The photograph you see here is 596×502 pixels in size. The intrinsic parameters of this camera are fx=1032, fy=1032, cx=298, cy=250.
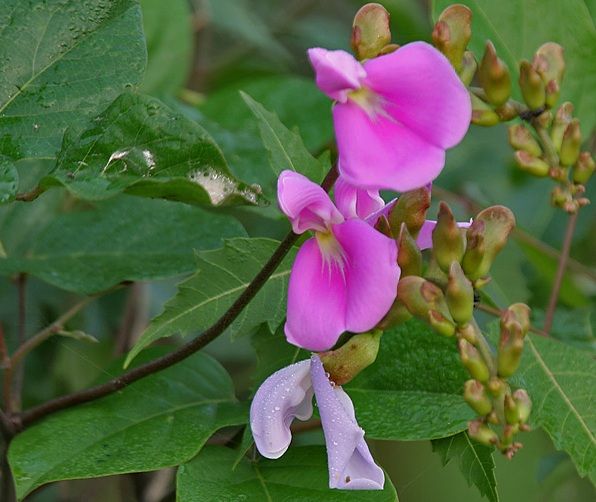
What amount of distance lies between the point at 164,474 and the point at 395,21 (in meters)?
1.01

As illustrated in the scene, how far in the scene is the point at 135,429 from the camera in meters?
0.82

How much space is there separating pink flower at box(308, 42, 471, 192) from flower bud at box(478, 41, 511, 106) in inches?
2.7

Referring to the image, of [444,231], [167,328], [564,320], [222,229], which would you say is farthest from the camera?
[564,320]

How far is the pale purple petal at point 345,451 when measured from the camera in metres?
0.63

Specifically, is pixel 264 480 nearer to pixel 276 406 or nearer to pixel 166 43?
pixel 276 406

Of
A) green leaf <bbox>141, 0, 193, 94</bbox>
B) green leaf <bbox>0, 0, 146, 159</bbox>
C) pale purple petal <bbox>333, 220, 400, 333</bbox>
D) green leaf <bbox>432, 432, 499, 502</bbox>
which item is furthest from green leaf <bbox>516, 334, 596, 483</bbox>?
green leaf <bbox>141, 0, 193, 94</bbox>

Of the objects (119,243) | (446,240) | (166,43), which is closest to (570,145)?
(446,240)

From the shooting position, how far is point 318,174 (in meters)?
0.81

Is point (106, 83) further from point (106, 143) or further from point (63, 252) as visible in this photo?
point (63, 252)

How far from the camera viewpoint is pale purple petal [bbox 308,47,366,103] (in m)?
0.59

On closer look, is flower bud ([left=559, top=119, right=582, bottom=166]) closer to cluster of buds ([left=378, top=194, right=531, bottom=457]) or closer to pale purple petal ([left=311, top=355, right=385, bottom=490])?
cluster of buds ([left=378, top=194, right=531, bottom=457])

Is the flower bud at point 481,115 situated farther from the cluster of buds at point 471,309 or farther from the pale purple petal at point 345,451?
the pale purple petal at point 345,451

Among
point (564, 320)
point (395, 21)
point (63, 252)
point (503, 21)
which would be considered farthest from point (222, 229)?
point (395, 21)

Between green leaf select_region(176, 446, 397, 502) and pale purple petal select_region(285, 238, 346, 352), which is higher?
pale purple petal select_region(285, 238, 346, 352)
